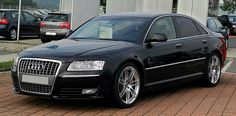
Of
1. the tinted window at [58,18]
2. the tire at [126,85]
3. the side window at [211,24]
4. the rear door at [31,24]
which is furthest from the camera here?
the rear door at [31,24]

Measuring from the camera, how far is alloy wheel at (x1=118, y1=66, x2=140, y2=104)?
7.64 m

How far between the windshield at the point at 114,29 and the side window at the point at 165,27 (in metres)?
0.18

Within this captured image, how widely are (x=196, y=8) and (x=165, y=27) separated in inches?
402

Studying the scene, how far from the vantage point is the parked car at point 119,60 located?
722 cm

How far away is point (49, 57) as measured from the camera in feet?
23.9

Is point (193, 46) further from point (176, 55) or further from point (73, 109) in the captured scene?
point (73, 109)

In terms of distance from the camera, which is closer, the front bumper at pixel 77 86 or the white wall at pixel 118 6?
the front bumper at pixel 77 86

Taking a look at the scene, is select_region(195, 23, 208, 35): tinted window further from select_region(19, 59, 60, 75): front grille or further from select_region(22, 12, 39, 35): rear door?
select_region(22, 12, 39, 35): rear door

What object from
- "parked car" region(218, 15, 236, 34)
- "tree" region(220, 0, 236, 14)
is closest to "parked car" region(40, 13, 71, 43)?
"parked car" region(218, 15, 236, 34)

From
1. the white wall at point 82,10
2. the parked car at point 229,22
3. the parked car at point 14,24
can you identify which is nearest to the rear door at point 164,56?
the white wall at point 82,10

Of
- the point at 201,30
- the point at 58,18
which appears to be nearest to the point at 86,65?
the point at 201,30

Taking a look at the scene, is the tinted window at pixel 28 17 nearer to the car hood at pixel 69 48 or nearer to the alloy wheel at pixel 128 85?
the car hood at pixel 69 48

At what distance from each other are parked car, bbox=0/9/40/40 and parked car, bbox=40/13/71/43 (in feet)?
6.34

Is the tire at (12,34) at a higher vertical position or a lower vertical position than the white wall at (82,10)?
lower
